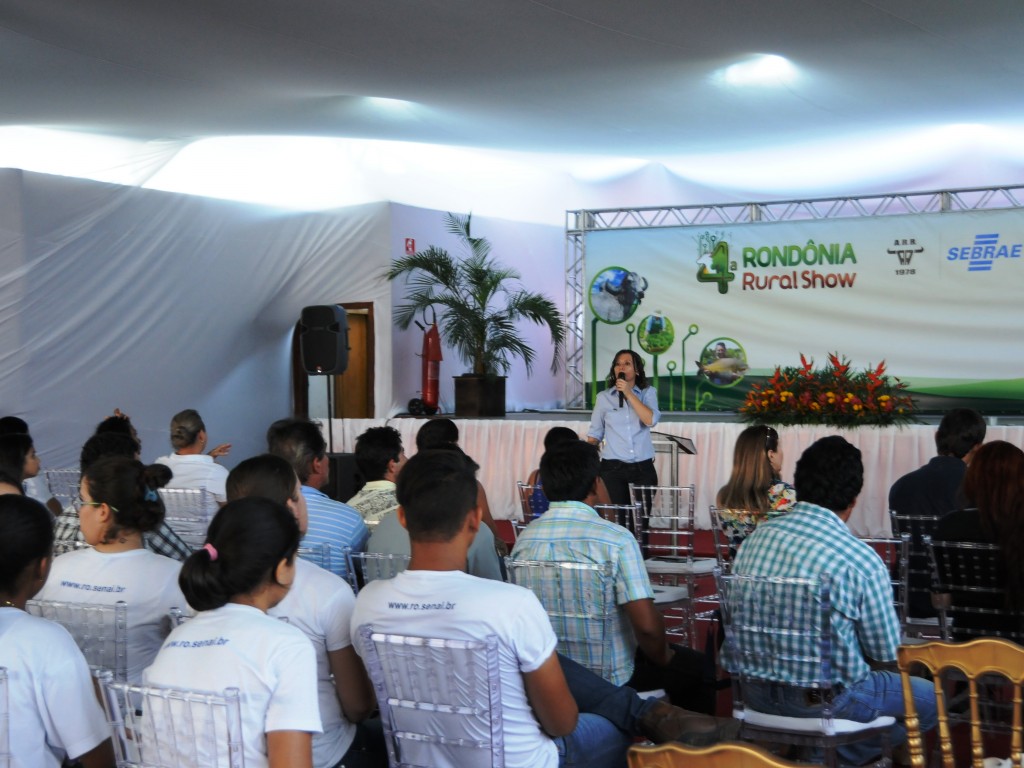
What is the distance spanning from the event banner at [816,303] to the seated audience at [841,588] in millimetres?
7670

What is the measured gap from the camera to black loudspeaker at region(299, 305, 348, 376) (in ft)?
31.4

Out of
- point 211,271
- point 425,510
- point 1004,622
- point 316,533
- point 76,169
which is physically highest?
point 76,169

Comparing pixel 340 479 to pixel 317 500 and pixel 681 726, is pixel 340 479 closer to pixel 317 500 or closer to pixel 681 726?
pixel 317 500

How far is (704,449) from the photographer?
845 centimetres

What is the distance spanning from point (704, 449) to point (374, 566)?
5.63 meters

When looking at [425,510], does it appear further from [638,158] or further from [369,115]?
[638,158]

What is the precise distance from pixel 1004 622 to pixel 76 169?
7.46 m

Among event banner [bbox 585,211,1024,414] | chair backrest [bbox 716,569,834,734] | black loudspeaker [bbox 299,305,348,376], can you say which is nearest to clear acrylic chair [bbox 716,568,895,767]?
chair backrest [bbox 716,569,834,734]

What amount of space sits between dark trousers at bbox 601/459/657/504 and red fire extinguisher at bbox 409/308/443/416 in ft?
13.9

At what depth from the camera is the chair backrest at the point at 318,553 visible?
339 centimetres

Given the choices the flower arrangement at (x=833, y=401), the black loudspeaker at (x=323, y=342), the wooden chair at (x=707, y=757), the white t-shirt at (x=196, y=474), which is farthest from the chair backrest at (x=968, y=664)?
the black loudspeaker at (x=323, y=342)

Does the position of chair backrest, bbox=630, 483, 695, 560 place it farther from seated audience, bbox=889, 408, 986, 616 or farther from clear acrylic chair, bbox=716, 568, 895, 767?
clear acrylic chair, bbox=716, 568, 895, 767

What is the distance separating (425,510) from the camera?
215 cm

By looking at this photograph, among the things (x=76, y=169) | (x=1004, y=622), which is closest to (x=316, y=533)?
(x=1004, y=622)
